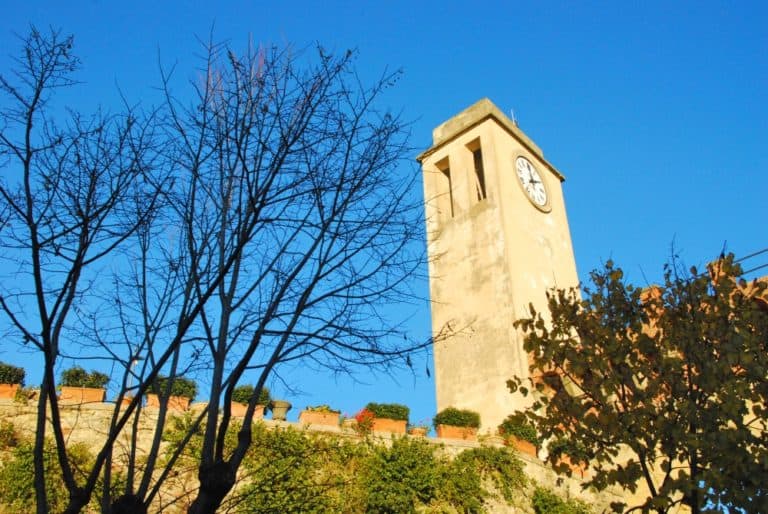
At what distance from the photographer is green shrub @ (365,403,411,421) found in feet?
42.1

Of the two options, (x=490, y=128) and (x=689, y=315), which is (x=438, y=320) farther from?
(x=689, y=315)

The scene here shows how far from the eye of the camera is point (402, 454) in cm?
1202

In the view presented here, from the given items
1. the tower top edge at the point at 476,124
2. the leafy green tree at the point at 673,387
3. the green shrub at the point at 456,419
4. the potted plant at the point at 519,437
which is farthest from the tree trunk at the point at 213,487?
the tower top edge at the point at 476,124

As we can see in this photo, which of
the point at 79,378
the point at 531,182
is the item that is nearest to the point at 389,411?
the point at 79,378

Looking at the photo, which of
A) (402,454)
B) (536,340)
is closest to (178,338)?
(536,340)

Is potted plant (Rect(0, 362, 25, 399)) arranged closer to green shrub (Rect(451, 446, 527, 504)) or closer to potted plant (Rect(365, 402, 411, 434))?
potted plant (Rect(365, 402, 411, 434))

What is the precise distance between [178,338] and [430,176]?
63.0 ft

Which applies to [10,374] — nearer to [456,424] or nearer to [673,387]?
[456,424]

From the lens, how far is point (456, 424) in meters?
14.5

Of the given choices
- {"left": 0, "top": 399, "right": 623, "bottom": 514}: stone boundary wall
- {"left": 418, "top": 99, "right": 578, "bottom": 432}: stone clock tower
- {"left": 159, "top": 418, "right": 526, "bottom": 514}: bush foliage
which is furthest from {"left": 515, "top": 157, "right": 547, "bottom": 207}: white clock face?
Result: {"left": 159, "top": 418, "right": 526, "bottom": 514}: bush foliage

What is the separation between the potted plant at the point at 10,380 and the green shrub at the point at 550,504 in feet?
32.4

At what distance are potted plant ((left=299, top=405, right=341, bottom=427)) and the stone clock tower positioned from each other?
3840mm

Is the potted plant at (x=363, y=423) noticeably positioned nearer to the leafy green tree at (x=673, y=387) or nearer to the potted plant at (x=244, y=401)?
the potted plant at (x=244, y=401)

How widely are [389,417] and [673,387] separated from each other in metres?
7.38
